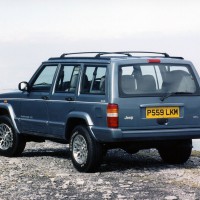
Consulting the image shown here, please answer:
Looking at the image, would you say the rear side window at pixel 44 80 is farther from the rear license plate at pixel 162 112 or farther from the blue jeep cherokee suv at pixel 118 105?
the rear license plate at pixel 162 112

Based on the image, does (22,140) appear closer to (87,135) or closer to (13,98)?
(13,98)

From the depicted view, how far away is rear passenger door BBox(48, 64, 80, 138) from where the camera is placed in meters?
11.6

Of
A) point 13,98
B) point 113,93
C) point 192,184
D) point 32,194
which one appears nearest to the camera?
point 32,194

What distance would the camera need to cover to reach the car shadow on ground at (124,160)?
1193 cm

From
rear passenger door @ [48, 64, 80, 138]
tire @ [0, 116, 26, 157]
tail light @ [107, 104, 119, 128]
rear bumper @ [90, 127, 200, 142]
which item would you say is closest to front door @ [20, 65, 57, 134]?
rear passenger door @ [48, 64, 80, 138]

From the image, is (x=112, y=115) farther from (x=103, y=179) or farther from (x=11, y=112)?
(x=11, y=112)

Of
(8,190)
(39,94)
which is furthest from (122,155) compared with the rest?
(8,190)

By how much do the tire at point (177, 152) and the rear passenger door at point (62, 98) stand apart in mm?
1949

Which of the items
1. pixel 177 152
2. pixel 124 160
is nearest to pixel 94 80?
pixel 177 152

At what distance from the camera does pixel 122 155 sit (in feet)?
46.0

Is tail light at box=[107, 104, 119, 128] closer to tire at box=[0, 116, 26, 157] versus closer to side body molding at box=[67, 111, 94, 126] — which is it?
side body molding at box=[67, 111, 94, 126]

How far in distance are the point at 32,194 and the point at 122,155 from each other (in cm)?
501

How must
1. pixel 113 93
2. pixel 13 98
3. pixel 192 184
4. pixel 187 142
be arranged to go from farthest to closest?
pixel 13 98 → pixel 187 142 → pixel 113 93 → pixel 192 184

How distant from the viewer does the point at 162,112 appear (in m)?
11.0
